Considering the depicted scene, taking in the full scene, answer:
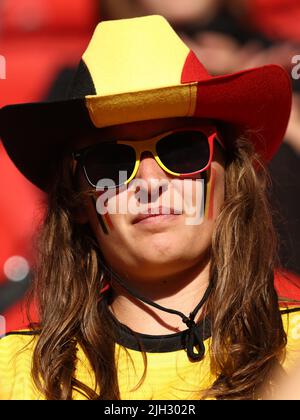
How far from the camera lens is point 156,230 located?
1838 mm

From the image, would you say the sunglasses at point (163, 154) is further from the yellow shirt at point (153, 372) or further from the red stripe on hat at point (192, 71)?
the yellow shirt at point (153, 372)

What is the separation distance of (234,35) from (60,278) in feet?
4.04

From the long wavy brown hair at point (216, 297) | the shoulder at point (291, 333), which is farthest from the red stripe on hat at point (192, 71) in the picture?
the shoulder at point (291, 333)

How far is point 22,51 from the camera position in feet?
9.30

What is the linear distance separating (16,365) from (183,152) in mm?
745

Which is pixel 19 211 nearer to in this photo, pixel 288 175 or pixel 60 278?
pixel 60 278

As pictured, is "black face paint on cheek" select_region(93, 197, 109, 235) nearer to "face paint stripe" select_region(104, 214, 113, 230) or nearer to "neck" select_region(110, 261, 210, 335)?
"face paint stripe" select_region(104, 214, 113, 230)

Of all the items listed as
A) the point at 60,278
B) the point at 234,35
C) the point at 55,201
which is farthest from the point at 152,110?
the point at 234,35

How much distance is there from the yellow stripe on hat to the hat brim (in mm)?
50

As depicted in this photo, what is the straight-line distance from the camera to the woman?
1.81 metres

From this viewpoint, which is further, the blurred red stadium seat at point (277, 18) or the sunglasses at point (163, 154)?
the blurred red stadium seat at point (277, 18)

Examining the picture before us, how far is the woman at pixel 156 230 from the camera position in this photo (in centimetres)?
181

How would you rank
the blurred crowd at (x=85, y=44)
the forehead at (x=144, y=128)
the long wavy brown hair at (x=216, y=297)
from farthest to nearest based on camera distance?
the blurred crowd at (x=85, y=44), the forehead at (x=144, y=128), the long wavy brown hair at (x=216, y=297)

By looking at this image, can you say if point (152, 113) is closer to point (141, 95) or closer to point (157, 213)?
point (141, 95)
